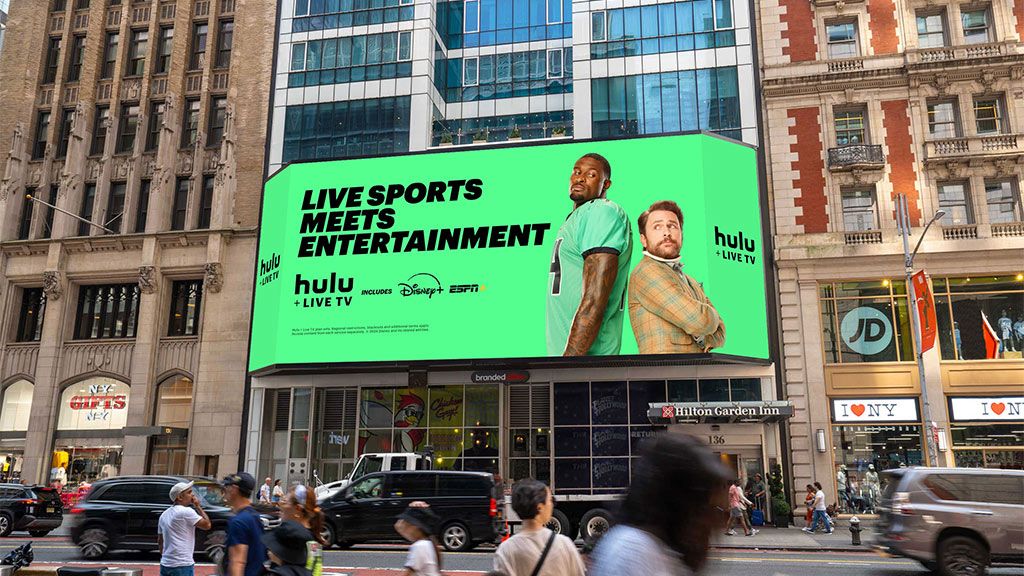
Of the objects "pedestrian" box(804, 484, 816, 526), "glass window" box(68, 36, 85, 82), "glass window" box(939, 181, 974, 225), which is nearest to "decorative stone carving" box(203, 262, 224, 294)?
"glass window" box(68, 36, 85, 82)

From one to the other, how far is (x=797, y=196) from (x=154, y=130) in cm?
3169

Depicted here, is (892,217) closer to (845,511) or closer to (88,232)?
→ (845,511)

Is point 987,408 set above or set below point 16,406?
below

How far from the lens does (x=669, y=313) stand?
3084 centimetres

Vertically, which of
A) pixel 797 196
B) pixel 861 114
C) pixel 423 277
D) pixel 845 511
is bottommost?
pixel 845 511

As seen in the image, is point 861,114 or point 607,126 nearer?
point 861,114

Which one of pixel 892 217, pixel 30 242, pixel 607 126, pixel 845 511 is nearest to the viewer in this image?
pixel 845 511

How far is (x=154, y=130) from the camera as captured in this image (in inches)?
1667

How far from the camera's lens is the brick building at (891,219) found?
98.9 feet

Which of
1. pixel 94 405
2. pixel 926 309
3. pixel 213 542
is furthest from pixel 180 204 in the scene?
pixel 926 309

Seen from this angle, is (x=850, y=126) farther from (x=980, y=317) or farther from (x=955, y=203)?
(x=980, y=317)

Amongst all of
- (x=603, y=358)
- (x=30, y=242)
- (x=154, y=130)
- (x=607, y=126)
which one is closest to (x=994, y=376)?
(x=603, y=358)

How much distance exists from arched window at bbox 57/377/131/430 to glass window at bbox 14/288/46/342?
12.2 feet

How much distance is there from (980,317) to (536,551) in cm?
3057
